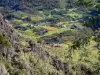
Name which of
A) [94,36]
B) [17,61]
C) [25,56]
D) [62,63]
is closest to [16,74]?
[17,61]

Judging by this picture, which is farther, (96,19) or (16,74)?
(16,74)

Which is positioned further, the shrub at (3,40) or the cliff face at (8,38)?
the cliff face at (8,38)

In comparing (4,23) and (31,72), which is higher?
(4,23)

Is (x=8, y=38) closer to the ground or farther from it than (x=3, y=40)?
closer to the ground

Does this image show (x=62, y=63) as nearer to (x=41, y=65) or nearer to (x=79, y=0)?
(x=41, y=65)

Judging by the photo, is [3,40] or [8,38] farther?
[8,38]

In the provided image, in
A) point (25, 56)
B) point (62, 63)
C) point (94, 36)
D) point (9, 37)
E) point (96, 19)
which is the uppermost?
point (96, 19)

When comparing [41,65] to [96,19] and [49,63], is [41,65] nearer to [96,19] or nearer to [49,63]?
[49,63]

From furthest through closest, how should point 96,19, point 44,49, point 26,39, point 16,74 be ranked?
point 44,49
point 26,39
point 16,74
point 96,19

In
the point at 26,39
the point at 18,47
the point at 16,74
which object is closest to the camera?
the point at 16,74

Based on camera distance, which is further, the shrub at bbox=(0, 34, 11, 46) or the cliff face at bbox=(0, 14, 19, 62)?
the cliff face at bbox=(0, 14, 19, 62)
